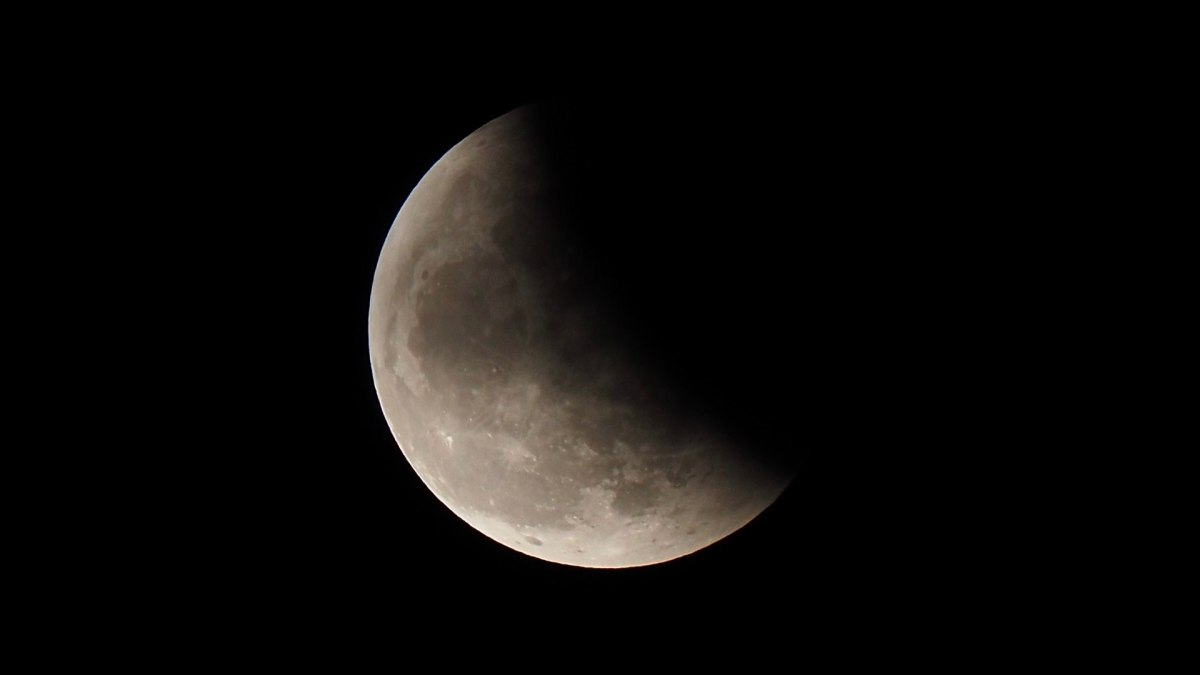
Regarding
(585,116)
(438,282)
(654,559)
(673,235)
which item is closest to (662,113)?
(585,116)

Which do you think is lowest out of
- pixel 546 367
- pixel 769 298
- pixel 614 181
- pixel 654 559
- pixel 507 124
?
pixel 654 559

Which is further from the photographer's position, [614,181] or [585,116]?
[585,116]

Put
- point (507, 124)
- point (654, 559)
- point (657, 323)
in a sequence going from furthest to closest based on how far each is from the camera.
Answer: point (654, 559)
point (507, 124)
point (657, 323)

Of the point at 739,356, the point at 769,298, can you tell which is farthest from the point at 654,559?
the point at 769,298

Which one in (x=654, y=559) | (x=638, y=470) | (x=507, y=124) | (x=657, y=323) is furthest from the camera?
(x=654, y=559)

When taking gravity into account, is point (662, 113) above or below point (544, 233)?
above

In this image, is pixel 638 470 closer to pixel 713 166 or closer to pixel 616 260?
pixel 616 260
